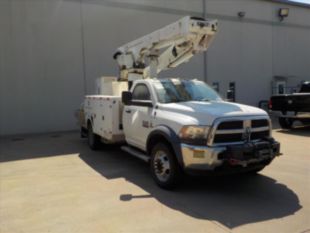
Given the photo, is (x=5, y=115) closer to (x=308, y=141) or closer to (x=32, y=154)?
(x=32, y=154)

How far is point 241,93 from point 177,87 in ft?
45.3

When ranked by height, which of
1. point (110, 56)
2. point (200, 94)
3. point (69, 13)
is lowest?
point (200, 94)

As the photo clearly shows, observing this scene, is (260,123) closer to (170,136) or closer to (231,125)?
(231,125)

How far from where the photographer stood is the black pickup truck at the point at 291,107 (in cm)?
1251

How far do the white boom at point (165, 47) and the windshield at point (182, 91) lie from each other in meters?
0.94

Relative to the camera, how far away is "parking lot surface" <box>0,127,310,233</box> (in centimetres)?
455

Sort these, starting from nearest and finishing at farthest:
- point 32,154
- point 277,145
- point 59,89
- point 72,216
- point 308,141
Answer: point 72,216 < point 277,145 < point 32,154 < point 308,141 < point 59,89

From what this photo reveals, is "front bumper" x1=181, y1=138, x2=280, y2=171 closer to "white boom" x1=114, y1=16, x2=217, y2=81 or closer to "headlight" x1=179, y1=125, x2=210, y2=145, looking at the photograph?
"headlight" x1=179, y1=125, x2=210, y2=145

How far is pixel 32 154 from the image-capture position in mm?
9602

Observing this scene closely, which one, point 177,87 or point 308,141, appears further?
point 308,141

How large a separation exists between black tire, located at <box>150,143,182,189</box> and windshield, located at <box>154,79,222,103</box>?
1.05 meters

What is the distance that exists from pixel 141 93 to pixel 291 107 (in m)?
7.92

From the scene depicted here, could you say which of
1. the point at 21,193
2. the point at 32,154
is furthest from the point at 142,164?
the point at 32,154

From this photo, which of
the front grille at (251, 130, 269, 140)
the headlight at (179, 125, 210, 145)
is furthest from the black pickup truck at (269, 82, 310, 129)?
the headlight at (179, 125, 210, 145)
